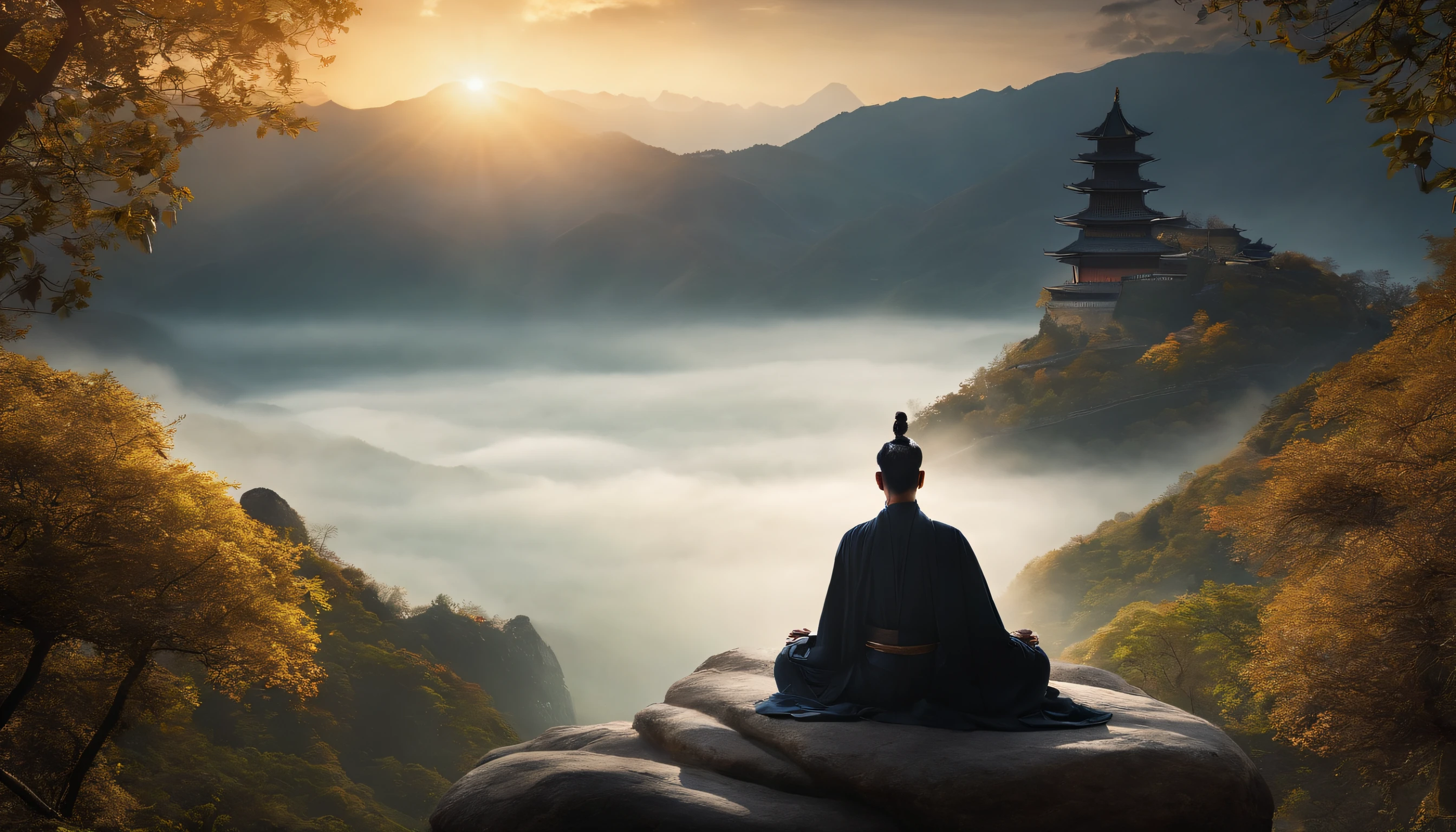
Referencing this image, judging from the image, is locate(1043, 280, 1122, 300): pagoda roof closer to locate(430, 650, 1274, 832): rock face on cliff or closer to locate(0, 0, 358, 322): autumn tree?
locate(430, 650, 1274, 832): rock face on cliff

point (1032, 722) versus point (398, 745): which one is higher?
point (1032, 722)

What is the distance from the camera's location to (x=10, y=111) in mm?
4348

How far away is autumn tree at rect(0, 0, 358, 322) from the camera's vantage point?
4.83m

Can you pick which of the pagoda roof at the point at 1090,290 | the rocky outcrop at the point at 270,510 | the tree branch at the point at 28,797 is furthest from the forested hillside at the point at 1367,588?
the pagoda roof at the point at 1090,290

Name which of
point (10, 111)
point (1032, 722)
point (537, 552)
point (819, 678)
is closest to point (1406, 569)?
point (1032, 722)

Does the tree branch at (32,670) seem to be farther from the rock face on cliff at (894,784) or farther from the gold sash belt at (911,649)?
the gold sash belt at (911,649)

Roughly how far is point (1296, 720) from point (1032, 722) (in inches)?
334

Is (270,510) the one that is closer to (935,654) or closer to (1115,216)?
(935,654)

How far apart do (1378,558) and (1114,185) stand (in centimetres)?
4118

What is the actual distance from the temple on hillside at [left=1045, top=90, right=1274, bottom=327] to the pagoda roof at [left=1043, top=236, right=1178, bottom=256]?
0.03 m

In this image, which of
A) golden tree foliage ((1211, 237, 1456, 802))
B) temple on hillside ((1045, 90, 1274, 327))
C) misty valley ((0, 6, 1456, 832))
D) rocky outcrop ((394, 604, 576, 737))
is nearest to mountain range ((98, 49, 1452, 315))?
misty valley ((0, 6, 1456, 832))

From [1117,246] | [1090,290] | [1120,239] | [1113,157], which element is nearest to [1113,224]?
[1120,239]

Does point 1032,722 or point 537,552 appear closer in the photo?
point 1032,722

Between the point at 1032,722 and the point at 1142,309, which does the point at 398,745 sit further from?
the point at 1142,309
